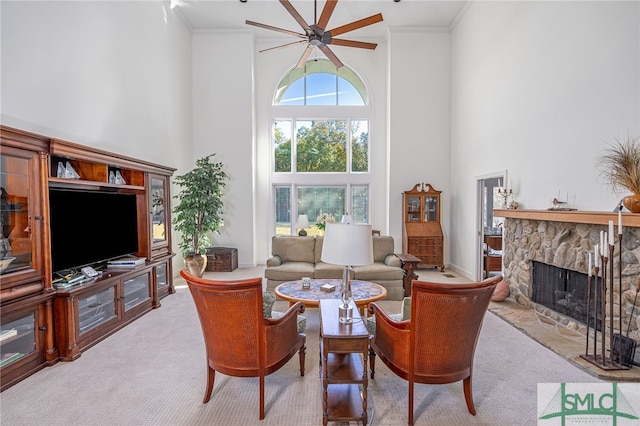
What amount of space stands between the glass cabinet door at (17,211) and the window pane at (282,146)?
5.41m

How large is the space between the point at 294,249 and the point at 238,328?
10.9 feet

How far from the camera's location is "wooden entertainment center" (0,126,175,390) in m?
2.57

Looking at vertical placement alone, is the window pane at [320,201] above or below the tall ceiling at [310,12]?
below

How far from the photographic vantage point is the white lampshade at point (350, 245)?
6.90ft

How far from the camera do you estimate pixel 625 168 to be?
285 cm

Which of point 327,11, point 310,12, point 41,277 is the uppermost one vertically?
point 310,12

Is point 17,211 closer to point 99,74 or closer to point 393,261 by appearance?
point 99,74

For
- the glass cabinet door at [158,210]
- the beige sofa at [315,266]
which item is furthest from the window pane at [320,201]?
the glass cabinet door at [158,210]

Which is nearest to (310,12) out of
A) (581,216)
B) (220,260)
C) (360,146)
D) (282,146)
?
(282,146)

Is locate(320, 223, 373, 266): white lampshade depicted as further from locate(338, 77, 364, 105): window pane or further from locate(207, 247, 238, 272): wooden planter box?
locate(338, 77, 364, 105): window pane

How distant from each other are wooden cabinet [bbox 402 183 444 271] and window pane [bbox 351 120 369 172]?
1398mm

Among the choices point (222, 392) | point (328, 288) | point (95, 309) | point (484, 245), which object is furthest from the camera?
point (484, 245)

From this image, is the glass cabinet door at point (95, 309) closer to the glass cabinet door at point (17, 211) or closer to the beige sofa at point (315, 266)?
the glass cabinet door at point (17, 211)

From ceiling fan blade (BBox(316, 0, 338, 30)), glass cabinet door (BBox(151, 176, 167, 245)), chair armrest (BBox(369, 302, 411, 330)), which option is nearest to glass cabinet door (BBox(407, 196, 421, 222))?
ceiling fan blade (BBox(316, 0, 338, 30))
